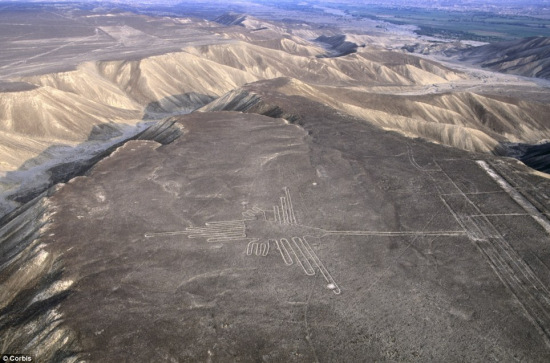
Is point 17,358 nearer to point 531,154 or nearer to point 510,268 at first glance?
point 510,268

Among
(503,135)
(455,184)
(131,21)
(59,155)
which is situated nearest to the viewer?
(455,184)

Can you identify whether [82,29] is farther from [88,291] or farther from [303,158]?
[88,291]

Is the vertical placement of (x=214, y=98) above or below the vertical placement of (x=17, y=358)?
below

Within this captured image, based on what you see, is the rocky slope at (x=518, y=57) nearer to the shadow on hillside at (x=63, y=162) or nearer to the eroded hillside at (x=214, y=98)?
the eroded hillside at (x=214, y=98)

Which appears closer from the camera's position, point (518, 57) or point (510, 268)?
point (510, 268)

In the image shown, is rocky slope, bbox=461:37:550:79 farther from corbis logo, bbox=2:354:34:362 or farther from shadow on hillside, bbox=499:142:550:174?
corbis logo, bbox=2:354:34:362

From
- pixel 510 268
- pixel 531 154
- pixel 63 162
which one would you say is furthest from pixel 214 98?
pixel 510 268

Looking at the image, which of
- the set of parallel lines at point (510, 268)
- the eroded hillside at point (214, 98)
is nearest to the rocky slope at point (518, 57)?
the eroded hillside at point (214, 98)

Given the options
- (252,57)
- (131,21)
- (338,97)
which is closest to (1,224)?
(338,97)

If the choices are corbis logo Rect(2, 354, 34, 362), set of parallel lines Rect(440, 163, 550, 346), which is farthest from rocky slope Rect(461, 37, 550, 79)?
corbis logo Rect(2, 354, 34, 362)

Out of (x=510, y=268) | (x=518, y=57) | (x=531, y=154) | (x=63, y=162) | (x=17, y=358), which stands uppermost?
(x=518, y=57)

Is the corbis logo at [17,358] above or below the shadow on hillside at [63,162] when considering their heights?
above
